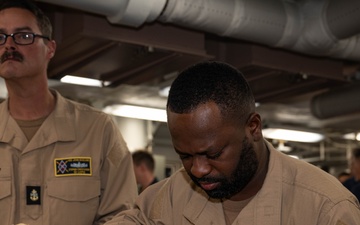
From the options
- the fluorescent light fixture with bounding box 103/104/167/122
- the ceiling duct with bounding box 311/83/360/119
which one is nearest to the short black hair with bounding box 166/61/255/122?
the ceiling duct with bounding box 311/83/360/119

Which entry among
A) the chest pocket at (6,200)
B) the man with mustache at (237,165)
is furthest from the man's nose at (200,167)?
the chest pocket at (6,200)

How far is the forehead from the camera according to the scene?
2.57 metres

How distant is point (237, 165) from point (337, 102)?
4.88 m

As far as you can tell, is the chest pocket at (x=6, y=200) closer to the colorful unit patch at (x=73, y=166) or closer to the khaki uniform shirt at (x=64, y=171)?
the khaki uniform shirt at (x=64, y=171)

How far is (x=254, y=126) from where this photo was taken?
5.91 ft

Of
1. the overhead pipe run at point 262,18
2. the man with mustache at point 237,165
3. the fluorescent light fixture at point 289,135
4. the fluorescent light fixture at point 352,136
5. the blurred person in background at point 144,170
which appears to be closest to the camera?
the man with mustache at point 237,165

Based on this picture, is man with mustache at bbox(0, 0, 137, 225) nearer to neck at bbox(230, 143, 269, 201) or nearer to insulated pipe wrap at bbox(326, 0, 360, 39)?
neck at bbox(230, 143, 269, 201)

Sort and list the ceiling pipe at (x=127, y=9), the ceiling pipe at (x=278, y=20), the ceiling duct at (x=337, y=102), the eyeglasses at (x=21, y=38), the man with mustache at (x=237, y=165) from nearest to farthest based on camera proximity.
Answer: the man with mustache at (x=237, y=165)
the eyeglasses at (x=21, y=38)
the ceiling pipe at (x=127, y=9)
the ceiling pipe at (x=278, y=20)
the ceiling duct at (x=337, y=102)

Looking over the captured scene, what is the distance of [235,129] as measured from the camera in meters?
1.74

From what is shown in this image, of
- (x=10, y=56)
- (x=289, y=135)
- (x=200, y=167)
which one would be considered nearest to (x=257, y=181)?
(x=200, y=167)

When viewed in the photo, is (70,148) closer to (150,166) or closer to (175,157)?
(150,166)

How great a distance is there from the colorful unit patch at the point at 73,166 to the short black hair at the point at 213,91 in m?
0.92

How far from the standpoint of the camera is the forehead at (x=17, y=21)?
2572 millimetres

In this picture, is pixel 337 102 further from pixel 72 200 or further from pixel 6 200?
pixel 6 200
